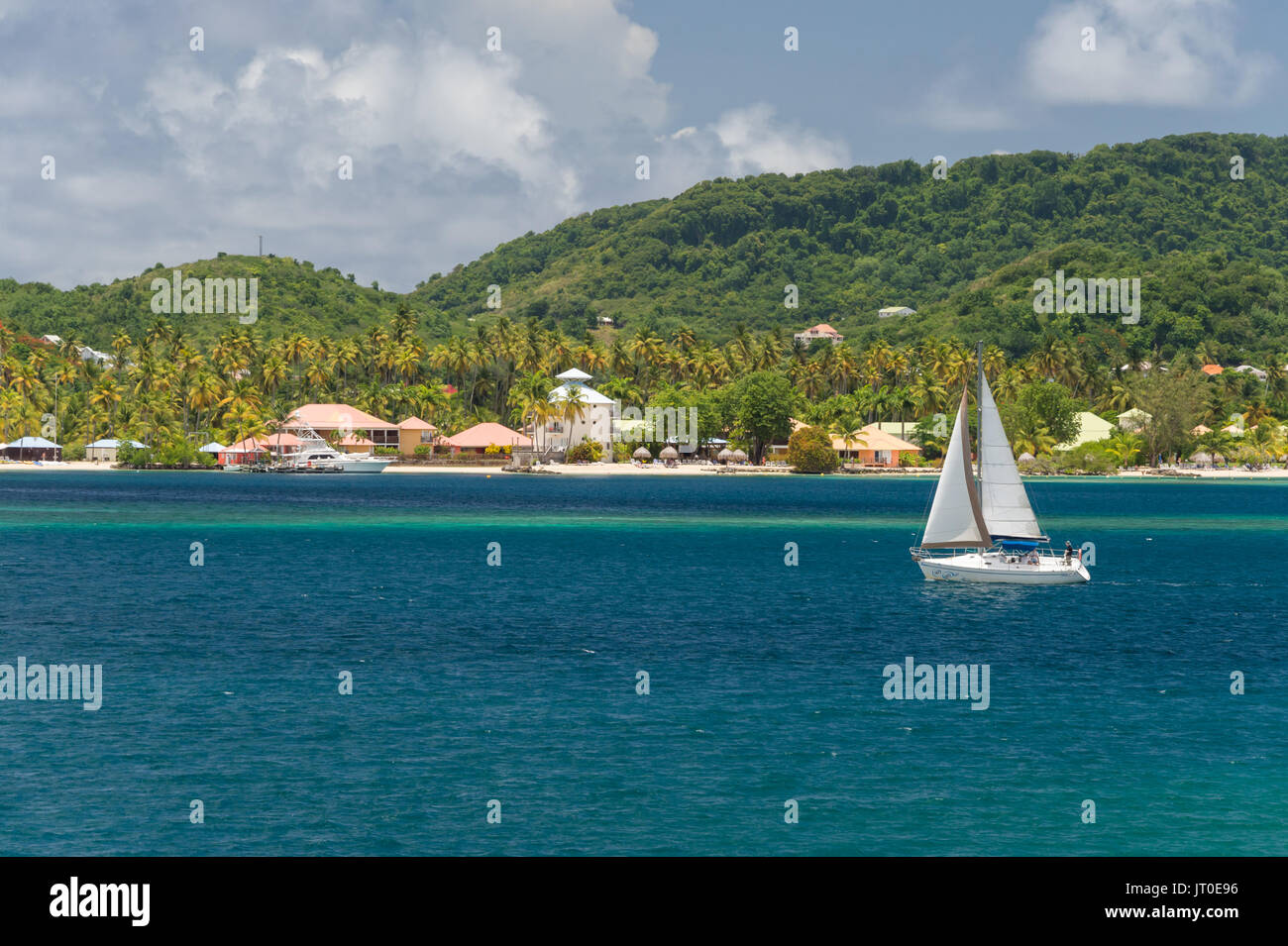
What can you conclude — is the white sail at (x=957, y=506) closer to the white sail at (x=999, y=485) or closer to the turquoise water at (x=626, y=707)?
the white sail at (x=999, y=485)

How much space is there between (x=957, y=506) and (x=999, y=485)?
213cm

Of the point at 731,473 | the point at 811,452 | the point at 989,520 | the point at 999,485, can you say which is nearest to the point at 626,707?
the point at 999,485

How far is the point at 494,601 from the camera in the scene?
55.8 meters

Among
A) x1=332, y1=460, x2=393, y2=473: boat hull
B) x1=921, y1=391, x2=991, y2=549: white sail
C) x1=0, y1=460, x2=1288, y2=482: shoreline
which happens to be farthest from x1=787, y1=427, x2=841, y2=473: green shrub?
x1=921, y1=391, x2=991, y2=549: white sail

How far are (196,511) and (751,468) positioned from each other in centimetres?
10380

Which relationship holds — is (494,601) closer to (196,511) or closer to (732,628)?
(732,628)

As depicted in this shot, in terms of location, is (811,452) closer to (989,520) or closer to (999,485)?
(989,520)

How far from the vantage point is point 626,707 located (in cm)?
3316

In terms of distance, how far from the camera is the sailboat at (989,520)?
57250 millimetres

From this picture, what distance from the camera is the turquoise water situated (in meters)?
23.5

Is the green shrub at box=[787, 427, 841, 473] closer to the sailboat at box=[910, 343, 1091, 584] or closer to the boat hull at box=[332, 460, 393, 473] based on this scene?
the boat hull at box=[332, 460, 393, 473]

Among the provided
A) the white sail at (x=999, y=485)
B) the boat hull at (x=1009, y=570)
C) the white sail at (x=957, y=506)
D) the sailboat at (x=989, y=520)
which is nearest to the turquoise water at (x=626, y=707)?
the boat hull at (x=1009, y=570)

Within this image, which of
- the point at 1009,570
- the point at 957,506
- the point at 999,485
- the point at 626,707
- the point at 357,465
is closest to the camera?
the point at 626,707
